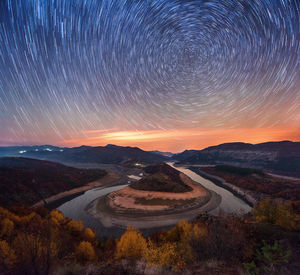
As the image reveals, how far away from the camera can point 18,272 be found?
405 inches

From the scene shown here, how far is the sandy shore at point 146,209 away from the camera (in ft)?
141

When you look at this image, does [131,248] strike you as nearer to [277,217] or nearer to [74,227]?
[74,227]

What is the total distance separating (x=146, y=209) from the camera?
51.4m

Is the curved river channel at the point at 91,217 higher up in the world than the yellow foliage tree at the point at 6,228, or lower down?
lower down

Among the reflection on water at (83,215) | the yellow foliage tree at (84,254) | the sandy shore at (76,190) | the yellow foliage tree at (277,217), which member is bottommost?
the sandy shore at (76,190)

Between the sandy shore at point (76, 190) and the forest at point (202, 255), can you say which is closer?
the forest at point (202, 255)

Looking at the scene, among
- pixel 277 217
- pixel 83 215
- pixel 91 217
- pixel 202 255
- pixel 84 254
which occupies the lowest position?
pixel 83 215

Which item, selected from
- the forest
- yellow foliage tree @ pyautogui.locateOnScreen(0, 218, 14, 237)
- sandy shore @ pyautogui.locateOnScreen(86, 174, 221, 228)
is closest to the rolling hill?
sandy shore @ pyautogui.locateOnScreen(86, 174, 221, 228)

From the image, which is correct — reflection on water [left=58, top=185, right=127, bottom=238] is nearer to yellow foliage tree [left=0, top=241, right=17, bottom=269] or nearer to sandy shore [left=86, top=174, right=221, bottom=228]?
sandy shore [left=86, top=174, right=221, bottom=228]

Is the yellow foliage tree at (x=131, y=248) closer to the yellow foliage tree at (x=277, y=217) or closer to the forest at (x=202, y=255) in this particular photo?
the forest at (x=202, y=255)

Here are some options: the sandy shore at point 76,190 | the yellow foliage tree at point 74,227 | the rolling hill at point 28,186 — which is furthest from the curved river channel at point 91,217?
the rolling hill at point 28,186

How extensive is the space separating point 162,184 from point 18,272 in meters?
69.2

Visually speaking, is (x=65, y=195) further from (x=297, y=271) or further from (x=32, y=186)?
(x=297, y=271)

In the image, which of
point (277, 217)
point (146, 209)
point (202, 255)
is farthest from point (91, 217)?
point (277, 217)
